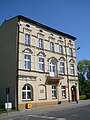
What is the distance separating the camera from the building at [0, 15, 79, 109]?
26325mm

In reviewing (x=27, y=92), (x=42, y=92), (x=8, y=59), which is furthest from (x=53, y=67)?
(x=8, y=59)

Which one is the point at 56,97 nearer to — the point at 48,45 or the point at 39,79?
the point at 39,79

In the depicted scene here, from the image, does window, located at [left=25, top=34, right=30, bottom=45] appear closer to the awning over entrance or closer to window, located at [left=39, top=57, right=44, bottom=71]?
window, located at [left=39, top=57, right=44, bottom=71]

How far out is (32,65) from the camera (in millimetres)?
28109

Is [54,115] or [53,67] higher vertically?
[53,67]

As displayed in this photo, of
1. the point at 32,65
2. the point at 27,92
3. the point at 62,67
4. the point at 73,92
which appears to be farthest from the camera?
the point at 73,92

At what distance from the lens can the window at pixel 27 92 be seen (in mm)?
26480

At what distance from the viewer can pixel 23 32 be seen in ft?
91.0

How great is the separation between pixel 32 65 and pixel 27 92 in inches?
158

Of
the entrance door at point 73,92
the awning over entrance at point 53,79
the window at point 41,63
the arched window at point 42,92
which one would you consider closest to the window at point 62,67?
the awning over entrance at point 53,79

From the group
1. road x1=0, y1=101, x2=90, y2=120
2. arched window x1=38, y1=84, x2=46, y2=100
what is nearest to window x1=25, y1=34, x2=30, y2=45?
arched window x1=38, y1=84, x2=46, y2=100

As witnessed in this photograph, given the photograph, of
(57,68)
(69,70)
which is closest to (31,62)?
(57,68)

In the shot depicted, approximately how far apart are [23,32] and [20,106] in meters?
10.5

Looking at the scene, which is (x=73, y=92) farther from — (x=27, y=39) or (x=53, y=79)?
(x=27, y=39)
